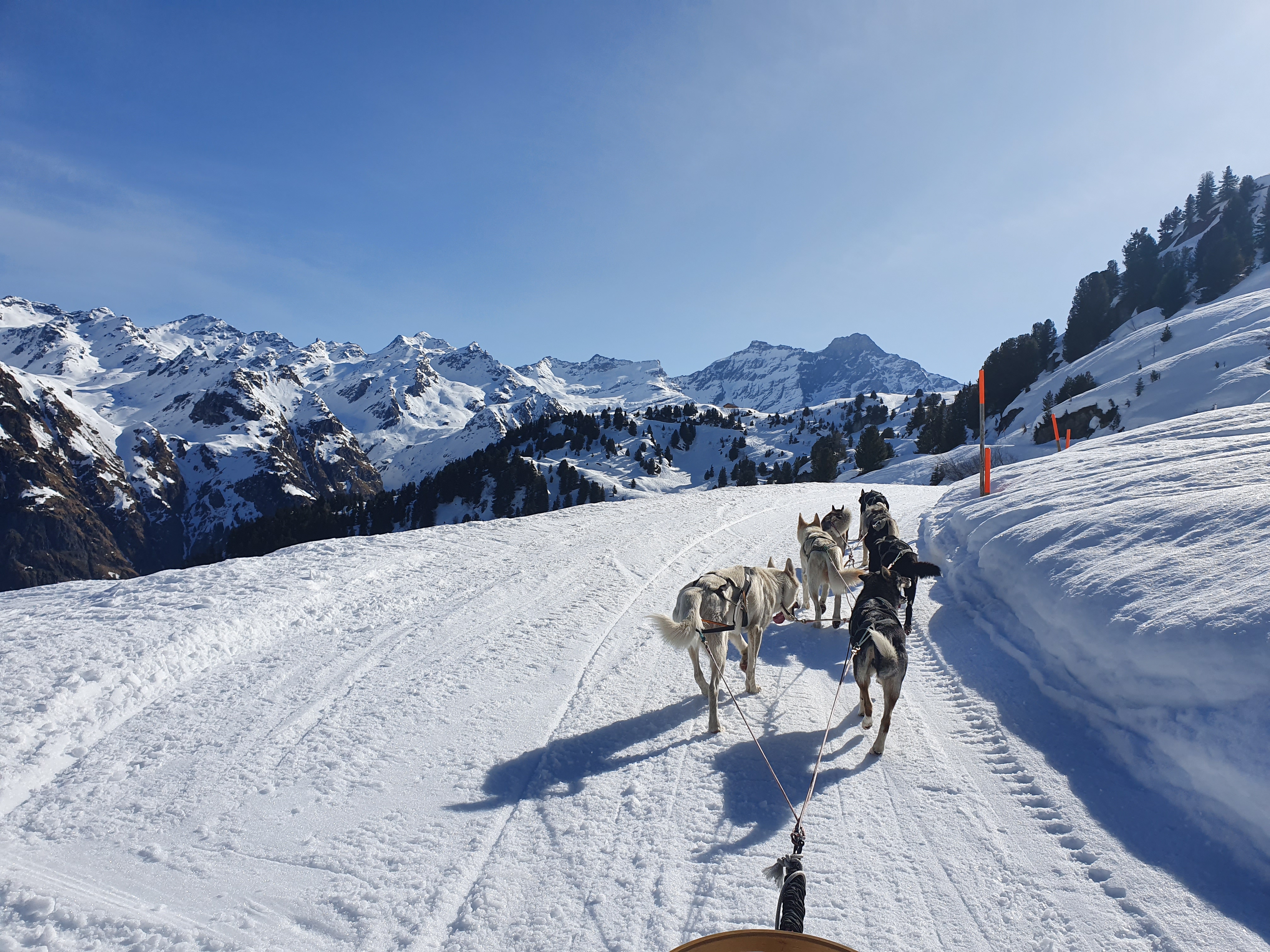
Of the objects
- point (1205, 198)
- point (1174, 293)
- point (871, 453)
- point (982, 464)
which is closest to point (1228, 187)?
point (1205, 198)

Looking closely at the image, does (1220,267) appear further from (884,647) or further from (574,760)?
(574,760)

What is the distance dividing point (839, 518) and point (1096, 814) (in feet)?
24.6

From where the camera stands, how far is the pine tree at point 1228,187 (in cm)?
8638

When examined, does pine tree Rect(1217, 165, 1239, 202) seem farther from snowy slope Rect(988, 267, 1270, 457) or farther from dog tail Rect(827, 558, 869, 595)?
dog tail Rect(827, 558, 869, 595)

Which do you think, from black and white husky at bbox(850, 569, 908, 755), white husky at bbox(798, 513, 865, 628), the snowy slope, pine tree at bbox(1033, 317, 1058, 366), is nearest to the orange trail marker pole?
white husky at bbox(798, 513, 865, 628)

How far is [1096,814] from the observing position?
4363 millimetres

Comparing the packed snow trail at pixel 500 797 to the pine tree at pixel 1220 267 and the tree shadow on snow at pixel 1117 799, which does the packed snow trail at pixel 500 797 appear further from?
the pine tree at pixel 1220 267

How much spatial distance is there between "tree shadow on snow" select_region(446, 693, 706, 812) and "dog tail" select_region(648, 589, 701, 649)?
100 centimetres

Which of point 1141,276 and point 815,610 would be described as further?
point 1141,276

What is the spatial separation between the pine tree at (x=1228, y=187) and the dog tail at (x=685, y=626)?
125 metres

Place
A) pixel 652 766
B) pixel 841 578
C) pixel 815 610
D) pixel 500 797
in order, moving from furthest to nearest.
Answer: pixel 815 610 < pixel 841 578 < pixel 652 766 < pixel 500 797

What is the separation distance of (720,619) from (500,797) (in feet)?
9.00

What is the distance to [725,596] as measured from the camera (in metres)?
6.28

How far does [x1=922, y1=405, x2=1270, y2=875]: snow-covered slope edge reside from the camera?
4.06 meters
